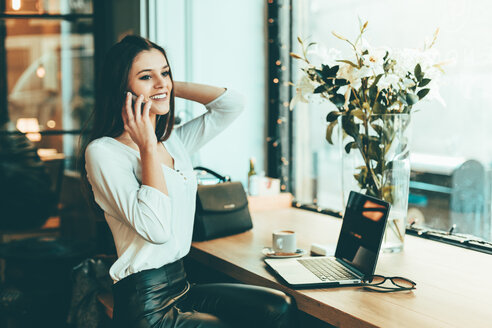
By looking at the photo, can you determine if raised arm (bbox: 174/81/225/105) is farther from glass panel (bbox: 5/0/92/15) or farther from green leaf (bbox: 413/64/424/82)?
glass panel (bbox: 5/0/92/15)

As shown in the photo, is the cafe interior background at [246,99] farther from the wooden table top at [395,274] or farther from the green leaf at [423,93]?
the wooden table top at [395,274]

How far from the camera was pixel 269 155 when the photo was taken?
9.48 feet

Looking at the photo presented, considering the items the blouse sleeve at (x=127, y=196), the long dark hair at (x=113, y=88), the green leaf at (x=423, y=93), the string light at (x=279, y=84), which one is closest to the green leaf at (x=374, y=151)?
the green leaf at (x=423, y=93)

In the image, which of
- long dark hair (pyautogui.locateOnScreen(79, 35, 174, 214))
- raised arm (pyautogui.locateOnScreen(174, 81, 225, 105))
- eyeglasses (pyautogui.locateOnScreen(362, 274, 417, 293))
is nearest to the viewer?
eyeglasses (pyautogui.locateOnScreen(362, 274, 417, 293))

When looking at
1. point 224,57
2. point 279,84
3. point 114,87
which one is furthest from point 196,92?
point 279,84

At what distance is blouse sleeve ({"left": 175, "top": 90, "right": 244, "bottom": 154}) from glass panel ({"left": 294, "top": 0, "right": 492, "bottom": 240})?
0.32 m

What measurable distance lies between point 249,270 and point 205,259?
0.29 metres

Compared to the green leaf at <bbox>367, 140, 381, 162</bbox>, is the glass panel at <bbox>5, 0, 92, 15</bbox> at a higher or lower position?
higher

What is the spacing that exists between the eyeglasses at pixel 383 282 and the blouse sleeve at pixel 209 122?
84cm

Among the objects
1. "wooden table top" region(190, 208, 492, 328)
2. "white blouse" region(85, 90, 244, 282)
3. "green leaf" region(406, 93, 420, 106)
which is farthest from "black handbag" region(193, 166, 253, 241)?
"green leaf" region(406, 93, 420, 106)

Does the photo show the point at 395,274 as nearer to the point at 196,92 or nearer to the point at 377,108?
the point at 377,108

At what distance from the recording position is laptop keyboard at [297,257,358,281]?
144 centimetres

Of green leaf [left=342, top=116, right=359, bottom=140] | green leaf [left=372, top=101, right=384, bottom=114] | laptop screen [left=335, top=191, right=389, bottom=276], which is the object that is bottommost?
laptop screen [left=335, top=191, right=389, bottom=276]

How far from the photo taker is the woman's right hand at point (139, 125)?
4.75 ft
